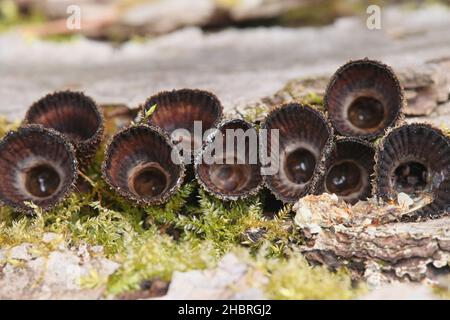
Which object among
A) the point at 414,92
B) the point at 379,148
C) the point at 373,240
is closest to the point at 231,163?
the point at 379,148

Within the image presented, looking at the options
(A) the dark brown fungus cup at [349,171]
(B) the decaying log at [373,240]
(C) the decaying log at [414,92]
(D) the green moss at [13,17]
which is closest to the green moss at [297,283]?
(B) the decaying log at [373,240]

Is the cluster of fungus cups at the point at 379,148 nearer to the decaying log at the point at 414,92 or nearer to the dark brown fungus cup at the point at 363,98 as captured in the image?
the dark brown fungus cup at the point at 363,98

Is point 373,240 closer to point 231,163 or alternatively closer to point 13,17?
point 231,163

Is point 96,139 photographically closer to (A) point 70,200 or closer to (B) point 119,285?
(A) point 70,200

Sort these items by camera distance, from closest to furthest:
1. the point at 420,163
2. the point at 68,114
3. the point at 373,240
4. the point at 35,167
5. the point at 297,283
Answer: the point at 297,283 < the point at 373,240 < the point at 420,163 < the point at 35,167 < the point at 68,114

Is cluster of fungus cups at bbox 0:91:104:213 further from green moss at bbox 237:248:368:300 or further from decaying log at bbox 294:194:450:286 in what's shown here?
decaying log at bbox 294:194:450:286
